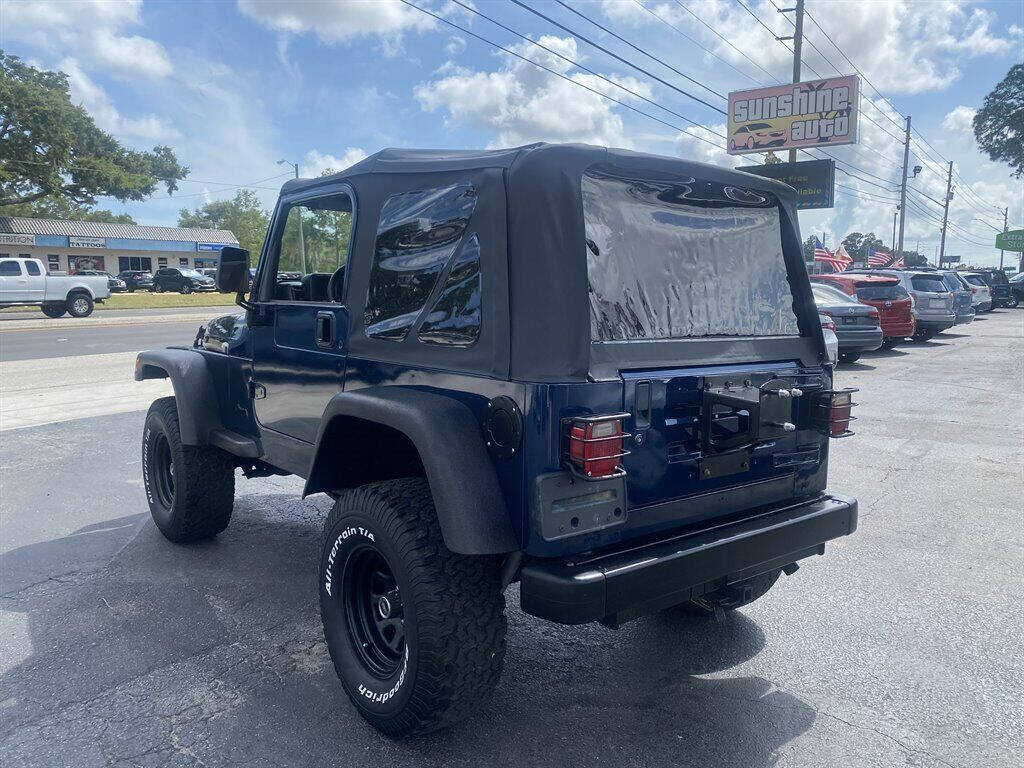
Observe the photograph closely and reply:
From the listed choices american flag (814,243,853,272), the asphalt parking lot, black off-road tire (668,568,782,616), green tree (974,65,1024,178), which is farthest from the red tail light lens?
green tree (974,65,1024,178)

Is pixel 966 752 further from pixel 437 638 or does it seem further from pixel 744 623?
pixel 437 638

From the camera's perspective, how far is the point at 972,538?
4.99 m

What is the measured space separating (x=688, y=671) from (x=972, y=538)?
2.80 meters

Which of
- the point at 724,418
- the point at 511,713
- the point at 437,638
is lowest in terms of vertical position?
the point at 511,713

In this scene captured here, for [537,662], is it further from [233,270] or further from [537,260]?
[233,270]

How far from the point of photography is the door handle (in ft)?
11.0

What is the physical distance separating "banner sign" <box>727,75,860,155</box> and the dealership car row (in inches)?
398

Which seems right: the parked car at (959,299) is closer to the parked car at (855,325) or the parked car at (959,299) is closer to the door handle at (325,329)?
the parked car at (855,325)

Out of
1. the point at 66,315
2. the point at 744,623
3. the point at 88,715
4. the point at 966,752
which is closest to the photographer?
the point at 966,752

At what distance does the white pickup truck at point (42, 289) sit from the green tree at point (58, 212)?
76.6 ft

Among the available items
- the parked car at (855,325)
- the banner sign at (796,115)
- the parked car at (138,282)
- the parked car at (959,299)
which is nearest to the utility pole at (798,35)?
the banner sign at (796,115)

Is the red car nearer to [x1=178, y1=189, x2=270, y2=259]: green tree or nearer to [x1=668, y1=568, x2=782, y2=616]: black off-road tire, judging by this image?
[x1=668, y1=568, x2=782, y2=616]: black off-road tire

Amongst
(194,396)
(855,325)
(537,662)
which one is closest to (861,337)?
(855,325)

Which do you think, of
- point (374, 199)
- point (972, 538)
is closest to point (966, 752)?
point (972, 538)
